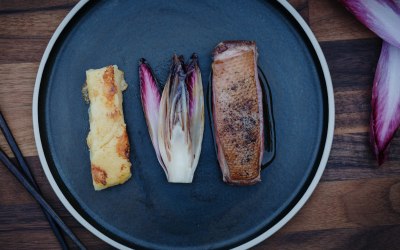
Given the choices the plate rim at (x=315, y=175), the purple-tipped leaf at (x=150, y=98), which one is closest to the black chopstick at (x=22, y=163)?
the plate rim at (x=315, y=175)

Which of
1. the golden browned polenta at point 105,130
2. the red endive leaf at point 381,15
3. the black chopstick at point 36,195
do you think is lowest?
the black chopstick at point 36,195

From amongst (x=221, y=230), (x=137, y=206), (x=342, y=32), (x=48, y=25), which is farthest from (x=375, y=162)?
(x=48, y=25)

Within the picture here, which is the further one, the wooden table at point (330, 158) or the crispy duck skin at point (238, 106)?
Answer: the wooden table at point (330, 158)

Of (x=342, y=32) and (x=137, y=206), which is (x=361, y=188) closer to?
(x=342, y=32)

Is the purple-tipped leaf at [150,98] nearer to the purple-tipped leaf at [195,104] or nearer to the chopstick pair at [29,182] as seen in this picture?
the purple-tipped leaf at [195,104]

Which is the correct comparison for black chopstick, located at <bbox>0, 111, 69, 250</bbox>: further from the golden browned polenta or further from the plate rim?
the golden browned polenta
